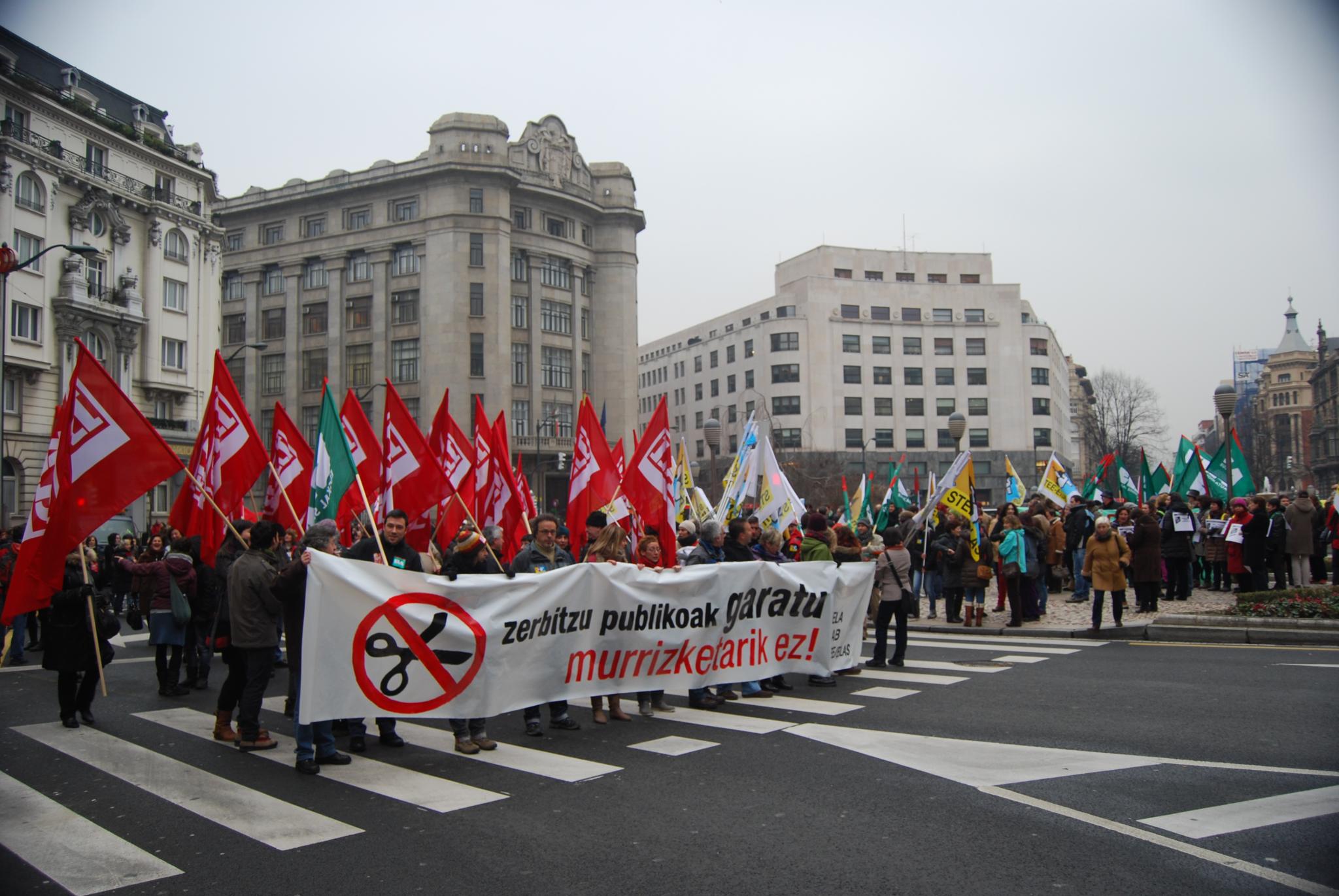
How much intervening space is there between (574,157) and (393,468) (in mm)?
60825

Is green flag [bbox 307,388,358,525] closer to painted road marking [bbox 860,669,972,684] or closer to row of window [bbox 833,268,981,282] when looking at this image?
painted road marking [bbox 860,669,972,684]

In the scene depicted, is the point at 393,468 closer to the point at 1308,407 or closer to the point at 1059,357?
the point at 1059,357

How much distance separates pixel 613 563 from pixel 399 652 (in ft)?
7.30

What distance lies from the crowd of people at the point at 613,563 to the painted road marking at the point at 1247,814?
477cm

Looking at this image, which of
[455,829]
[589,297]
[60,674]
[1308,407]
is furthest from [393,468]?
[1308,407]

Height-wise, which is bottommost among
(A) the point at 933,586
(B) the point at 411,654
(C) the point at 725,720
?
(C) the point at 725,720

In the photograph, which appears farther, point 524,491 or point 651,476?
point 524,491

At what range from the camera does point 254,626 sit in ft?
25.6

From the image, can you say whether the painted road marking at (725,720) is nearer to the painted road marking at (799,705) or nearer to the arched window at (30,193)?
the painted road marking at (799,705)

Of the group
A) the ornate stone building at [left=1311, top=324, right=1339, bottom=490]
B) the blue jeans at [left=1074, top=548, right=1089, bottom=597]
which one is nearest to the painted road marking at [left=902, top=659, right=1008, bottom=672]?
the blue jeans at [left=1074, top=548, right=1089, bottom=597]

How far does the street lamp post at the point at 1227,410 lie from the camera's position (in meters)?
19.9

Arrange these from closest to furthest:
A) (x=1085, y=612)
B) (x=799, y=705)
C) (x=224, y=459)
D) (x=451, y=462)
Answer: (x=799, y=705) → (x=224, y=459) → (x=451, y=462) → (x=1085, y=612)

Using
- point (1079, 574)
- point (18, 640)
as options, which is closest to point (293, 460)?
point (18, 640)

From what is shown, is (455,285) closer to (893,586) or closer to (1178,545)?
(1178,545)
